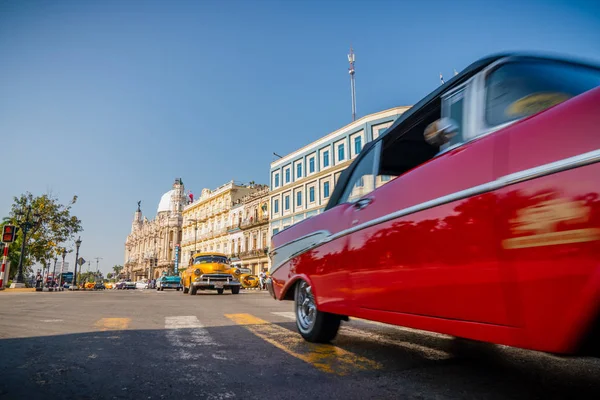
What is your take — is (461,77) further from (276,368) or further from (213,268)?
(213,268)

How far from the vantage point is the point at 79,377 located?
258cm

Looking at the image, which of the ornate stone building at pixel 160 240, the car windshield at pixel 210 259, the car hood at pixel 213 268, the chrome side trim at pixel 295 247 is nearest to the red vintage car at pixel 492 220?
the chrome side trim at pixel 295 247

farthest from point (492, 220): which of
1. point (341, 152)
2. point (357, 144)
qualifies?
point (341, 152)

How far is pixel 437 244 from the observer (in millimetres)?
2152

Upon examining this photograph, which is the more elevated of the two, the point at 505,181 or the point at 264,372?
the point at 505,181

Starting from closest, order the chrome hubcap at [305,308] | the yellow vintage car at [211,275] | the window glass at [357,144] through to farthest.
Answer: the chrome hubcap at [305,308] < the yellow vintage car at [211,275] < the window glass at [357,144]

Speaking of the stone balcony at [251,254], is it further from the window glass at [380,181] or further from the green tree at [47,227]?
the window glass at [380,181]

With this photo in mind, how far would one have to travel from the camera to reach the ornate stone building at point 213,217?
59062 millimetres

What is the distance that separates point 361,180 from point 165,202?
108465 mm

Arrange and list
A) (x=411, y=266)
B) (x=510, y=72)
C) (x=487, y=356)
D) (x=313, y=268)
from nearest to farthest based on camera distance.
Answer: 1. (x=510, y=72)
2. (x=411, y=266)
3. (x=487, y=356)
4. (x=313, y=268)

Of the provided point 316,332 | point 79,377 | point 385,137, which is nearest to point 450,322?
point 385,137

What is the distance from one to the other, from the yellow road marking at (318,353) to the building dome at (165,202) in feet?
332

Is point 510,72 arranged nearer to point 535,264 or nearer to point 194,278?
point 535,264

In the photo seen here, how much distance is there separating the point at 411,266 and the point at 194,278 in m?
15.6
